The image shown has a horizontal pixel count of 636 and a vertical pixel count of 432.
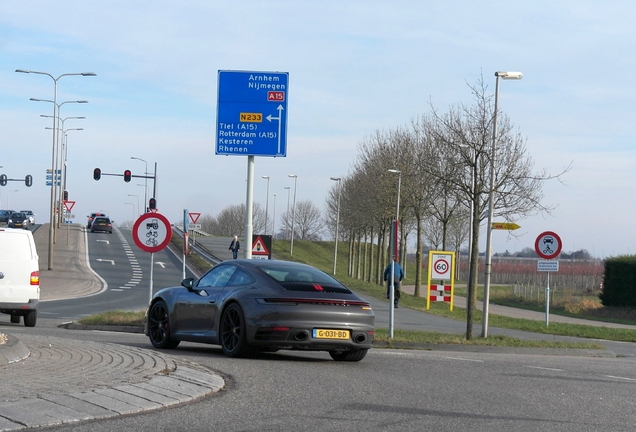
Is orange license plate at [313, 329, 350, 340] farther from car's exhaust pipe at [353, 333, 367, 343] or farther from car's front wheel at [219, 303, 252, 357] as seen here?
car's front wheel at [219, 303, 252, 357]

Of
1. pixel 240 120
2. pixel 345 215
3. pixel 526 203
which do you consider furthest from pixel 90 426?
pixel 345 215

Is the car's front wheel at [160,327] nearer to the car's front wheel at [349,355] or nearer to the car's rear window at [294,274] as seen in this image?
the car's rear window at [294,274]

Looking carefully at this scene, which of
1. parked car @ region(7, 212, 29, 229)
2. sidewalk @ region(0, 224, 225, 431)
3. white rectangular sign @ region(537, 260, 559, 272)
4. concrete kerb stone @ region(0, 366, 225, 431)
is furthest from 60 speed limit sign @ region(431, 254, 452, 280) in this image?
parked car @ region(7, 212, 29, 229)

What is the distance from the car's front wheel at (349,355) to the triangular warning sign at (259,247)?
15.0m

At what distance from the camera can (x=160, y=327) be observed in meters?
13.9

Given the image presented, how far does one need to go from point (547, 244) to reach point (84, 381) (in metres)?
20.9

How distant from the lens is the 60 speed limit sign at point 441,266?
36562 millimetres

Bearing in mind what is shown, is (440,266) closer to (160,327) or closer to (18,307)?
(18,307)

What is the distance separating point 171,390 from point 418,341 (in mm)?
9811

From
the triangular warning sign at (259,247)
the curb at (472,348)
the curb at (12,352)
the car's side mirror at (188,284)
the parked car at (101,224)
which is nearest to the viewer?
the curb at (12,352)

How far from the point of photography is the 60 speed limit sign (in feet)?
120

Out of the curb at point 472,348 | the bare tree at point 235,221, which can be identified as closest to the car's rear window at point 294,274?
the curb at point 472,348

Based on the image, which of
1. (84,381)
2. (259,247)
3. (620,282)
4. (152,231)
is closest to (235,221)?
(620,282)

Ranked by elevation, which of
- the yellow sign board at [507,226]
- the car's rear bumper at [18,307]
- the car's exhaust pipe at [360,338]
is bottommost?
the car's rear bumper at [18,307]
